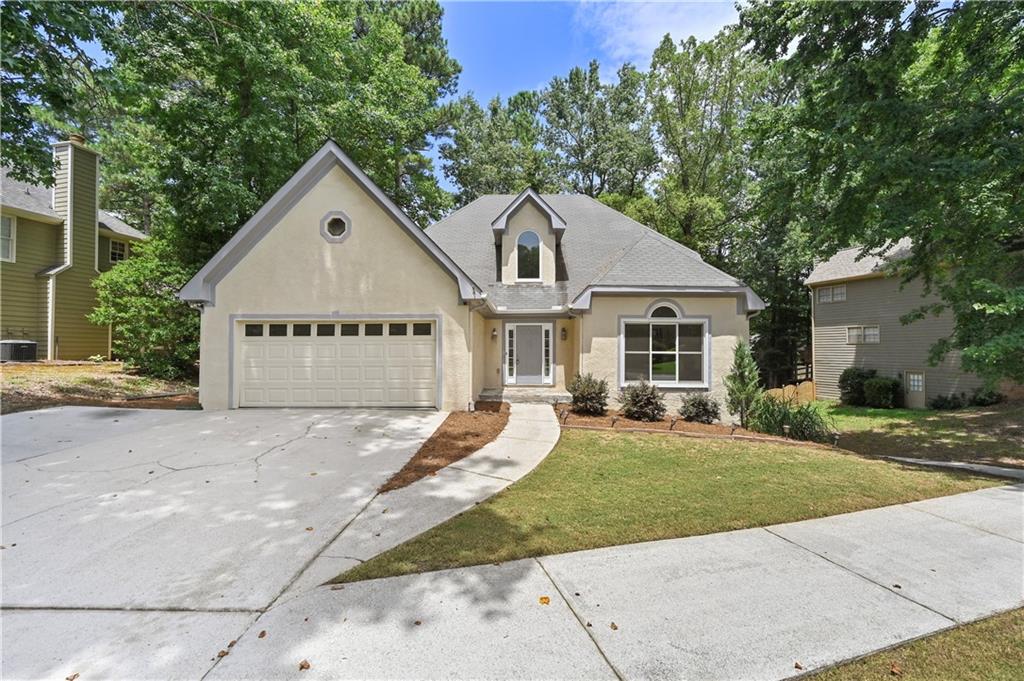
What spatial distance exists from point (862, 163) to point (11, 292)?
26005mm

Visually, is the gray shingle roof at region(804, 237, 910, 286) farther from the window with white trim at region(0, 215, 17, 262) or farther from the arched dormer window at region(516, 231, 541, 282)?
the window with white trim at region(0, 215, 17, 262)

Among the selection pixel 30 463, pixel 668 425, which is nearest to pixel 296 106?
pixel 30 463

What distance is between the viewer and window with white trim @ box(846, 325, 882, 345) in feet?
62.5

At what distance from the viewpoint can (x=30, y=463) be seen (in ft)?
21.0

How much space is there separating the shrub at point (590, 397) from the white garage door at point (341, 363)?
3.58m

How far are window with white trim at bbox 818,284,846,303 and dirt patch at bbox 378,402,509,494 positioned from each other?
1849 centimetres

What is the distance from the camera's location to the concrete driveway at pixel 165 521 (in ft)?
9.90

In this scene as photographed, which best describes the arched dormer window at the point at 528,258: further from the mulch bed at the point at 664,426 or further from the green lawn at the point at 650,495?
the green lawn at the point at 650,495

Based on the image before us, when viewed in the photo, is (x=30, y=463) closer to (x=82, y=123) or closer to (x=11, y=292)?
(x=82, y=123)

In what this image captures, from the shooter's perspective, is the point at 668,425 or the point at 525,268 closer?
the point at 668,425

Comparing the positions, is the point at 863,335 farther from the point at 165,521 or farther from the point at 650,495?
the point at 165,521

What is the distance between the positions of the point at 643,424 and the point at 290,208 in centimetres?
985

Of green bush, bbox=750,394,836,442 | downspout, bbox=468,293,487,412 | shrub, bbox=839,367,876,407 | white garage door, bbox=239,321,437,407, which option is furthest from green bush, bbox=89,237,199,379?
shrub, bbox=839,367,876,407

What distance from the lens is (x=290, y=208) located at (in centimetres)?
1055
